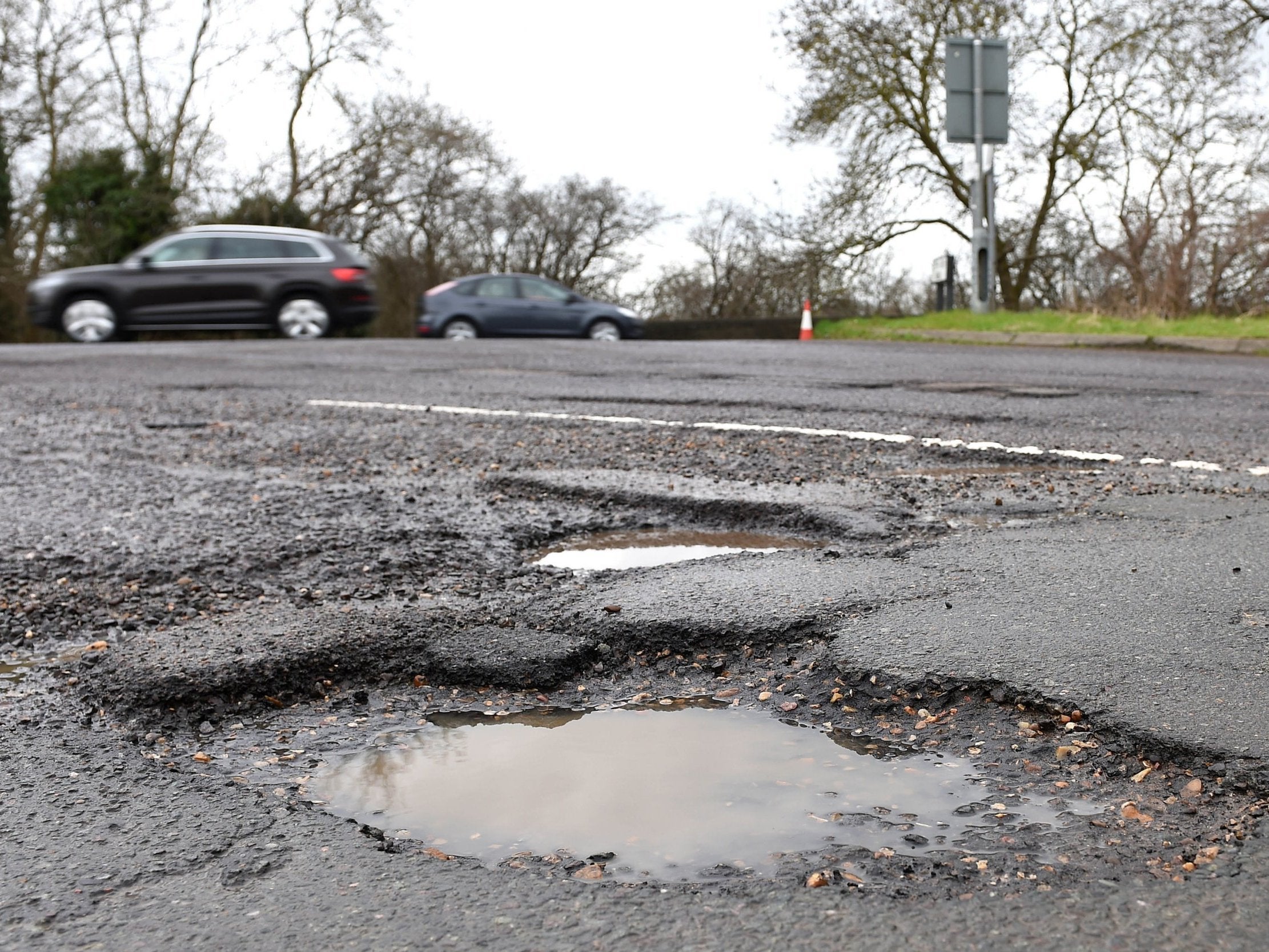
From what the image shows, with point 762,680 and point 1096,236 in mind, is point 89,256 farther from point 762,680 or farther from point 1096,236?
point 762,680

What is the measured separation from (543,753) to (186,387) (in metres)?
7.57

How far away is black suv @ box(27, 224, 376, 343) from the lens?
661 inches

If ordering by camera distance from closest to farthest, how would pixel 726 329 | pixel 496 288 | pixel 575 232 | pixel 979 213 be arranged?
pixel 979 213, pixel 496 288, pixel 726 329, pixel 575 232

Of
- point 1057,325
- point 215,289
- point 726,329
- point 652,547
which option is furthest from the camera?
point 726,329

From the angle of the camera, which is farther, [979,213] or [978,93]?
[979,213]

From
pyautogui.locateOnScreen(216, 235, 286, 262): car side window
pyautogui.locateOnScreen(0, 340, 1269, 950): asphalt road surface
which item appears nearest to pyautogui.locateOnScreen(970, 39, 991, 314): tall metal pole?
pyautogui.locateOnScreen(216, 235, 286, 262): car side window

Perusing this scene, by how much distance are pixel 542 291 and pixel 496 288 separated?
2.82ft

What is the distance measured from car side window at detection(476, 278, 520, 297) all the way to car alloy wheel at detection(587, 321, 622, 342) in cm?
144

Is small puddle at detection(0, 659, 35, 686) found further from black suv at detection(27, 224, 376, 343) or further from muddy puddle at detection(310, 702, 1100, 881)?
black suv at detection(27, 224, 376, 343)

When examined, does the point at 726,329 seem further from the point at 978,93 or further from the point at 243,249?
the point at 243,249

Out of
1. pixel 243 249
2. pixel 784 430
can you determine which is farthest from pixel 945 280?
pixel 784 430

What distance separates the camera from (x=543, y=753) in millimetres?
2258

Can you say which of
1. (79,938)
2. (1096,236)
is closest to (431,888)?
(79,938)

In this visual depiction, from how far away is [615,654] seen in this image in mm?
2805
